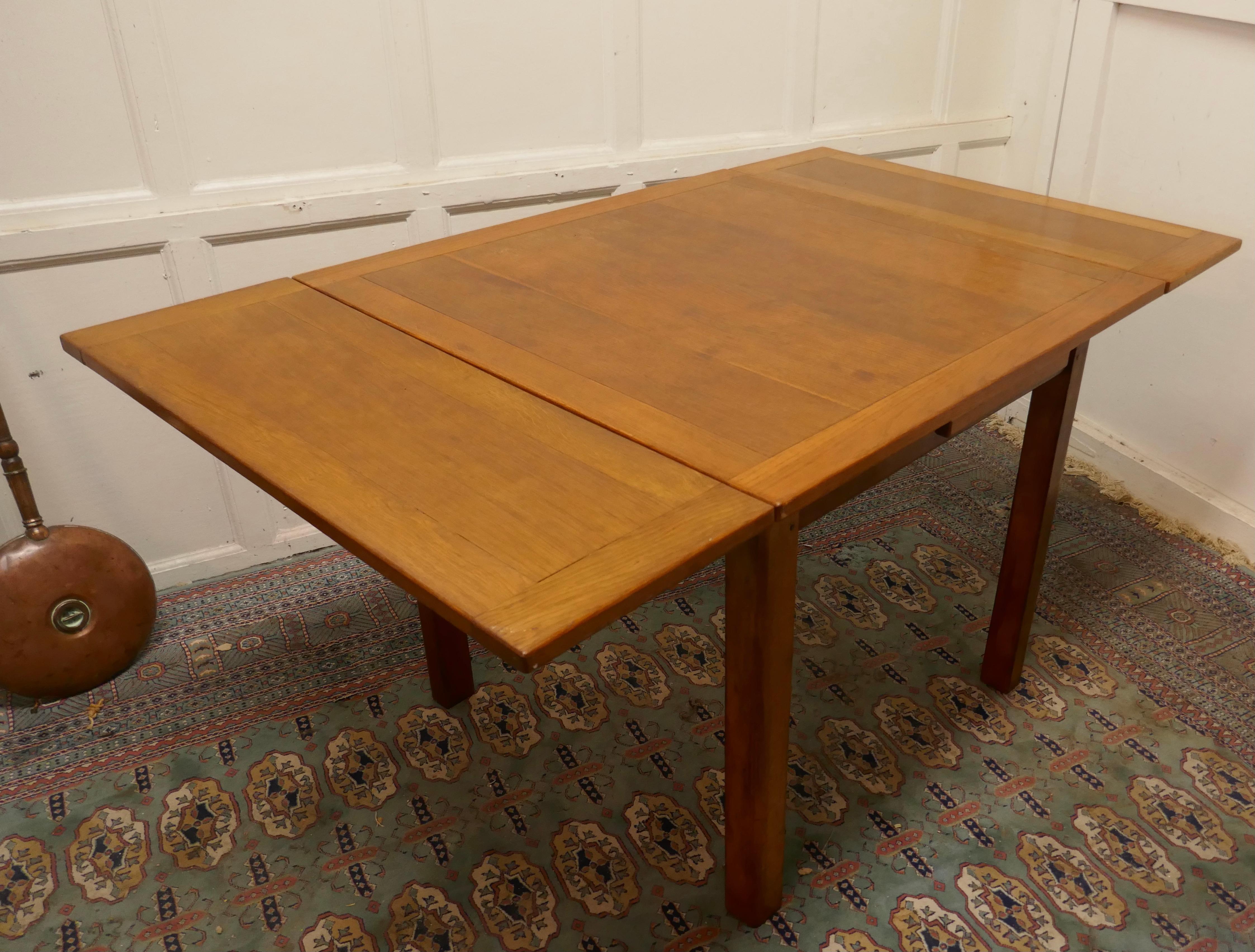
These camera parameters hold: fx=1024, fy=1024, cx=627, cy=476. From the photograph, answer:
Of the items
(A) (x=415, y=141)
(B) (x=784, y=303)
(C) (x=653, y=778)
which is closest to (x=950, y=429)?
(B) (x=784, y=303)

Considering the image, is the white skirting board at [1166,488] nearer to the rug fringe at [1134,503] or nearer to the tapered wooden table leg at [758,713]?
the rug fringe at [1134,503]

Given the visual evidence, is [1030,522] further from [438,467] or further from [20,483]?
[20,483]

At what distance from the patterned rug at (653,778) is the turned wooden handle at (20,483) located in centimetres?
41

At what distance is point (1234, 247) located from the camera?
6.22 feet

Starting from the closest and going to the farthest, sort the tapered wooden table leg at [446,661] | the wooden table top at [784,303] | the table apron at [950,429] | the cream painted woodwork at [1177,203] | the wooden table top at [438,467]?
1. the wooden table top at [438,467]
2. the wooden table top at [784,303]
3. the table apron at [950,429]
4. the tapered wooden table leg at [446,661]
5. the cream painted woodwork at [1177,203]

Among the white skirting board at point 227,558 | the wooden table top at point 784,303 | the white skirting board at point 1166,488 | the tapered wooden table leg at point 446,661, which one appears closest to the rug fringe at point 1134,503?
the white skirting board at point 1166,488

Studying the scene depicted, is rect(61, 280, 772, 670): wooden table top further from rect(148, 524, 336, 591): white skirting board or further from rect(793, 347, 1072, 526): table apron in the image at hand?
rect(148, 524, 336, 591): white skirting board

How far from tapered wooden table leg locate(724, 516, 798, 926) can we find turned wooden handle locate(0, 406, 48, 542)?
1625 millimetres

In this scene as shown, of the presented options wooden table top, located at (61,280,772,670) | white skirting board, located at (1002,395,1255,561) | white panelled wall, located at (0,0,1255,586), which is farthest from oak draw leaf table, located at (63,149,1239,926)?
white skirting board, located at (1002,395,1255,561)

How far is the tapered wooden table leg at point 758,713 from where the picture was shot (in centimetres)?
143

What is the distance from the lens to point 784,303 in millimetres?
1704

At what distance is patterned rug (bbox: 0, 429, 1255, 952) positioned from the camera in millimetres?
1785

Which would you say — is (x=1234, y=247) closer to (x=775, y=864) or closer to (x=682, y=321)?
(x=682, y=321)

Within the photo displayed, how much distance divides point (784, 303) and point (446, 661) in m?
1.08
